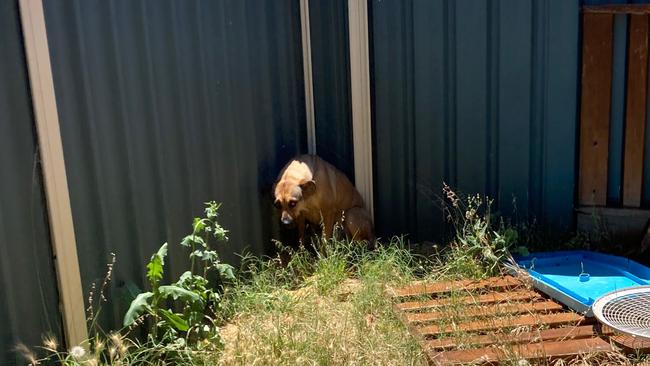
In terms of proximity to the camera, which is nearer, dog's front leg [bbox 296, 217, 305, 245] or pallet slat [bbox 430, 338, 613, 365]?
pallet slat [bbox 430, 338, 613, 365]

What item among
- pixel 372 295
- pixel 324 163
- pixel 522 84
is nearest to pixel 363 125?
pixel 324 163

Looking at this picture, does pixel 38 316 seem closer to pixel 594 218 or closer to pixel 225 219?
pixel 225 219

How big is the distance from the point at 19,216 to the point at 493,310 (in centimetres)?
271

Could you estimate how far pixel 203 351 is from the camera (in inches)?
148

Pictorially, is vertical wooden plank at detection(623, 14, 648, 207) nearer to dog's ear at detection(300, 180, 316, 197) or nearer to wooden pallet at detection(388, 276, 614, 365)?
wooden pallet at detection(388, 276, 614, 365)

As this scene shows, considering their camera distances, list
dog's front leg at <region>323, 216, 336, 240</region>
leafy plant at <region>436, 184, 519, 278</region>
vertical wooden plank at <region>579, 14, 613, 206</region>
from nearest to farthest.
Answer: leafy plant at <region>436, 184, 519, 278</region>
vertical wooden plank at <region>579, 14, 613, 206</region>
dog's front leg at <region>323, 216, 336, 240</region>

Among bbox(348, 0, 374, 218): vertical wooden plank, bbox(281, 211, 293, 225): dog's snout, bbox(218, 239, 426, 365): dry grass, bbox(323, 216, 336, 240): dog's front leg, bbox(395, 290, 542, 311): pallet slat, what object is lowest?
bbox(395, 290, 542, 311): pallet slat

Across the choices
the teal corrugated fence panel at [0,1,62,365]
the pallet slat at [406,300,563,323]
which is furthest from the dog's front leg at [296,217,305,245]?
the teal corrugated fence panel at [0,1,62,365]

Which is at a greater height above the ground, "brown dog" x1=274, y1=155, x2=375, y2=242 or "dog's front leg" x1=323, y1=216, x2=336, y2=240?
"brown dog" x1=274, y1=155, x2=375, y2=242

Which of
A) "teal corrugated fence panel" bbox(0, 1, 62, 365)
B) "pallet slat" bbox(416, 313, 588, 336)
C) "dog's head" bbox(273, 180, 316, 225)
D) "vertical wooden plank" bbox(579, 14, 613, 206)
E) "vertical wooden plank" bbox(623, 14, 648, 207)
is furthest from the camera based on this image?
"vertical wooden plank" bbox(579, 14, 613, 206)

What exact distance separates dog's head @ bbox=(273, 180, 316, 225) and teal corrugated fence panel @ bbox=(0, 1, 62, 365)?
1857 mm

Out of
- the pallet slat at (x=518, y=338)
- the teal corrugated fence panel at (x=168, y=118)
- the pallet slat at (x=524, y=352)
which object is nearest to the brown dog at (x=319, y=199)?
the teal corrugated fence panel at (x=168, y=118)

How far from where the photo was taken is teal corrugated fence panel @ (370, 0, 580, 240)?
17.8 ft

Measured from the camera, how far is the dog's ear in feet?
16.7
